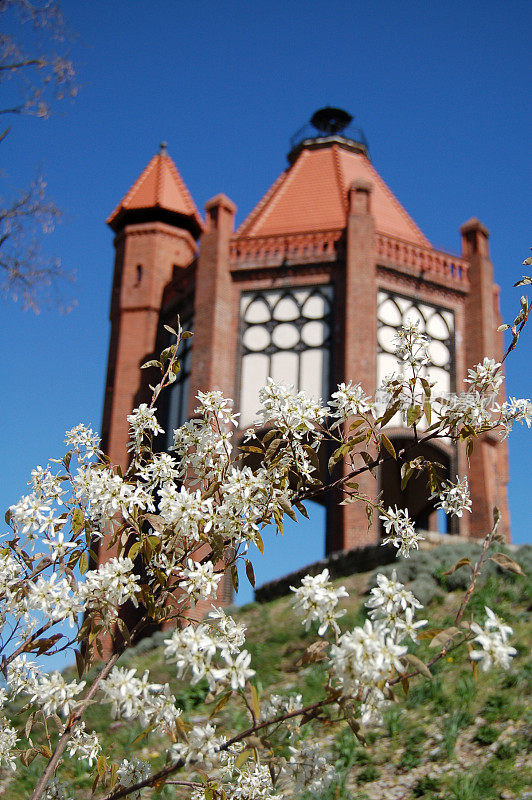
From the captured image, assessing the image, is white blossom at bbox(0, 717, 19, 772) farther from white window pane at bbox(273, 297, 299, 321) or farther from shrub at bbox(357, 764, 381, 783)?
white window pane at bbox(273, 297, 299, 321)

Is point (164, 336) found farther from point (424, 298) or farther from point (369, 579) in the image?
point (369, 579)

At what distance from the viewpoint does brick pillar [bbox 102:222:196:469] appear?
2005cm

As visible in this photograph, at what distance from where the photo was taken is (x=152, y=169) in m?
24.0

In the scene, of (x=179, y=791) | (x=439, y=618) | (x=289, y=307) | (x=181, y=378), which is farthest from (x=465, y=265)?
(x=179, y=791)

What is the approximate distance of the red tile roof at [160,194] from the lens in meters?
22.3

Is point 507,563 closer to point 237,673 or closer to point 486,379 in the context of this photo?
point 486,379

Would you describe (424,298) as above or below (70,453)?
above

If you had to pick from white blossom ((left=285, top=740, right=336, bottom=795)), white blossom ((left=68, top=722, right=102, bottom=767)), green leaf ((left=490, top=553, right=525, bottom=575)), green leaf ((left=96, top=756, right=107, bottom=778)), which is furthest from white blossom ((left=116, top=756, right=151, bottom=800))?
green leaf ((left=490, top=553, right=525, bottom=575))

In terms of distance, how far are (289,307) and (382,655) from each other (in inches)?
661

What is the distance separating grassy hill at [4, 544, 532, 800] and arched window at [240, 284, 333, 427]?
6.99 metres

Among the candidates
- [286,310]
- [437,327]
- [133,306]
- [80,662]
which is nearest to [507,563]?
[80,662]

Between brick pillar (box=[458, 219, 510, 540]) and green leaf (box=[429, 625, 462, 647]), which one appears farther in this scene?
brick pillar (box=[458, 219, 510, 540])

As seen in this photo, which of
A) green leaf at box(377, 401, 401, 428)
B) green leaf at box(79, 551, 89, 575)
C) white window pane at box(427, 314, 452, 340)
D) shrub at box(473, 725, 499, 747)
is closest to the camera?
green leaf at box(79, 551, 89, 575)

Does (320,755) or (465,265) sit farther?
(465,265)
